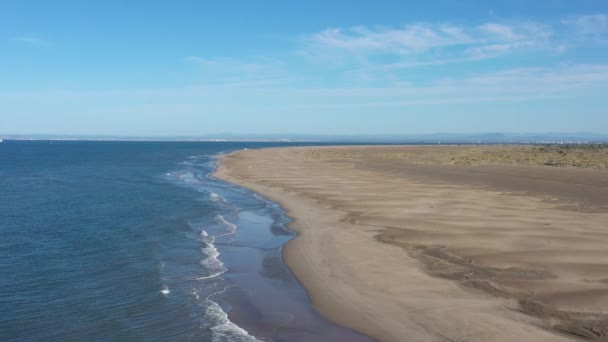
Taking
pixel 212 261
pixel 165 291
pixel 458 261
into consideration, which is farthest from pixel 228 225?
pixel 458 261

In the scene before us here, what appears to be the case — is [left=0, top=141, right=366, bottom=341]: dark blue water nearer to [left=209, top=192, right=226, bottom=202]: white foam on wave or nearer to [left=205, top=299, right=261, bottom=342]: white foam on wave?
[left=205, top=299, right=261, bottom=342]: white foam on wave

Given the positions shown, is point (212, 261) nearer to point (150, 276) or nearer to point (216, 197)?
point (150, 276)

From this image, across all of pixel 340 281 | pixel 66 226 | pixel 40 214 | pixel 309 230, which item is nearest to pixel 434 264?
pixel 340 281

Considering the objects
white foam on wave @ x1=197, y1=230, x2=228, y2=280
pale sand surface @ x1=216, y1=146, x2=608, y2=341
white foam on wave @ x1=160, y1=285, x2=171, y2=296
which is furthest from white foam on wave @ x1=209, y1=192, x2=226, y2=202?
white foam on wave @ x1=160, y1=285, x2=171, y2=296

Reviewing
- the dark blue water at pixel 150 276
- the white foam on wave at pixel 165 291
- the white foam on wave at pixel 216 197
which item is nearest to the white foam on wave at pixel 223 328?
the dark blue water at pixel 150 276

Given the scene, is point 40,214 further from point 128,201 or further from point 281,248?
point 281,248
